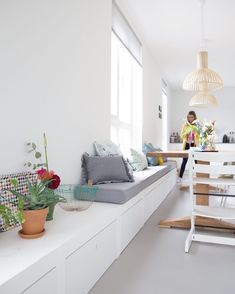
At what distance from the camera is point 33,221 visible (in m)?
1.47

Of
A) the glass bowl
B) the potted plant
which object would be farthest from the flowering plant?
the glass bowl

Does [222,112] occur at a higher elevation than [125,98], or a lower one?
higher

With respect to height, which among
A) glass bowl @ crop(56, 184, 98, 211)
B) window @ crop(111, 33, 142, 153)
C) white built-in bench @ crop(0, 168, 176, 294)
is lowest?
white built-in bench @ crop(0, 168, 176, 294)

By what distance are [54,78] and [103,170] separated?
102cm

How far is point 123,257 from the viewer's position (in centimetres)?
225

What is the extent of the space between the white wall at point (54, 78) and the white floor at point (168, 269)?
0.95 meters

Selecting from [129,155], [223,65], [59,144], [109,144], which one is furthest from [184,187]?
[59,144]

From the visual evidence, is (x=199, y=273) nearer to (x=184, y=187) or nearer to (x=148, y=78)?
(x=184, y=187)

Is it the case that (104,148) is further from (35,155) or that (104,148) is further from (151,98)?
(151,98)

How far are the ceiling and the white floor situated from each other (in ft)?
10.5

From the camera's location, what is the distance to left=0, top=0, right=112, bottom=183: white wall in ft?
5.94

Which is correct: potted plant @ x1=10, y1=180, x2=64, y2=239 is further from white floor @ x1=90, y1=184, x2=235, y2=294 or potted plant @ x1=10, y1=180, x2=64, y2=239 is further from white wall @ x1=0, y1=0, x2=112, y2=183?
white floor @ x1=90, y1=184, x2=235, y2=294

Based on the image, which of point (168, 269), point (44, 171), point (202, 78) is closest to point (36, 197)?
point (44, 171)

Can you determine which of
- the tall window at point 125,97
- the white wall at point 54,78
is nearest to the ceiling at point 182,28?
the tall window at point 125,97
